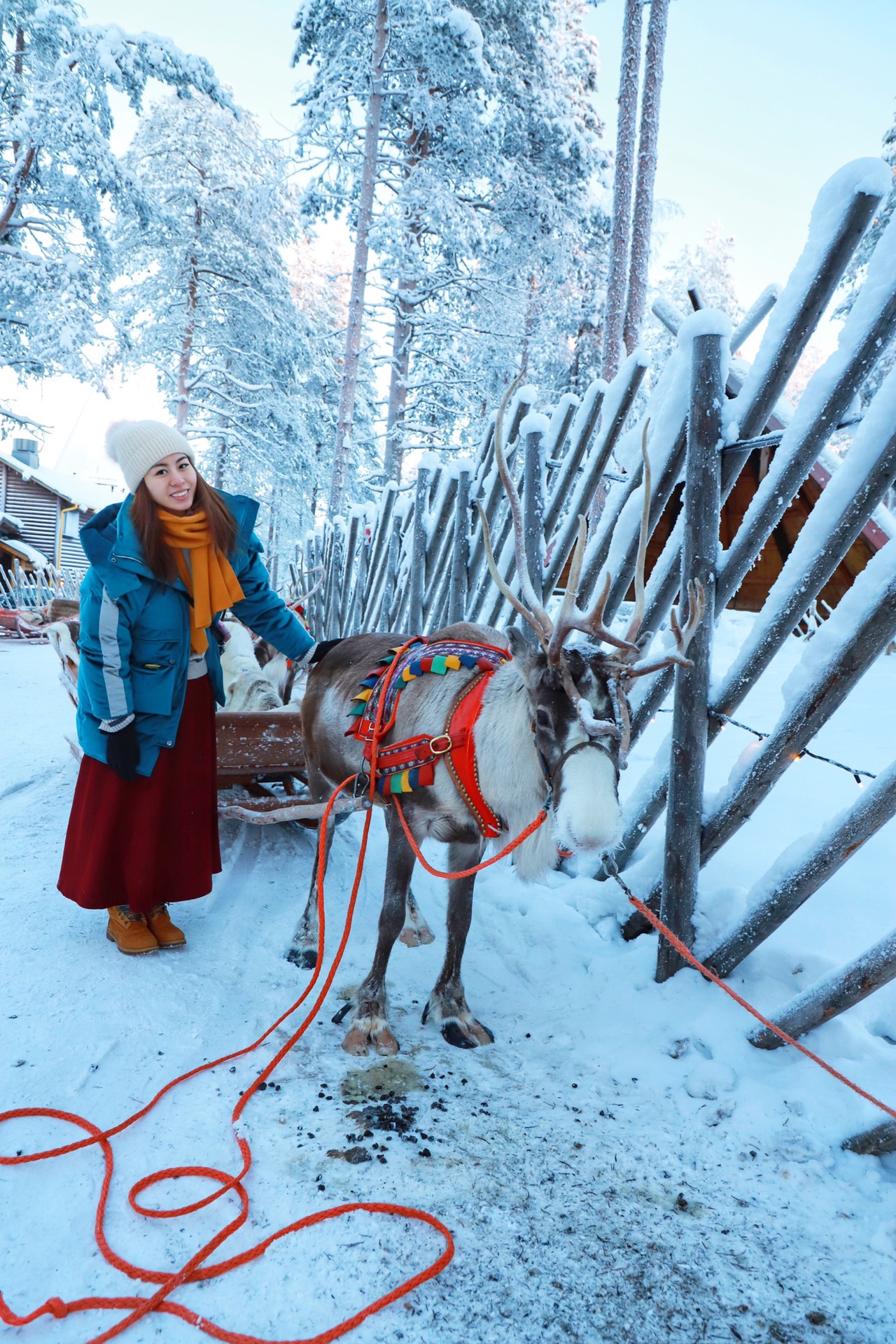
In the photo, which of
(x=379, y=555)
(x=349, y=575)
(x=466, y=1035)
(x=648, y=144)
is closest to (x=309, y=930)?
(x=466, y=1035)

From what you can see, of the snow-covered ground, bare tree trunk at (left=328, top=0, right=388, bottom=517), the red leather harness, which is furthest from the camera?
bare tree trunk at (left=328, top=0, right=388, bottom=517)

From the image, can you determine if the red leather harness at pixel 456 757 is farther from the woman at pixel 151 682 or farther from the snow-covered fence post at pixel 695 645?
the woman at pixel 151 682

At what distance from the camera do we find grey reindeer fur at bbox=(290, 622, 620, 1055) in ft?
6.48

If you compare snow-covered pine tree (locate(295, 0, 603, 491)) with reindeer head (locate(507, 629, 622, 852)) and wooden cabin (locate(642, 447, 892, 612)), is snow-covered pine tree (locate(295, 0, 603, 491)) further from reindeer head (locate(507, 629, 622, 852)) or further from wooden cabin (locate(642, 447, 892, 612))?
reindeer head (locate(507, 629, 622, 852))

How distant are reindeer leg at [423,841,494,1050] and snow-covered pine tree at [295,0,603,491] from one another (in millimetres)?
13168

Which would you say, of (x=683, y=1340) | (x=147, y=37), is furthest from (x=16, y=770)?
(x=147, y=37)

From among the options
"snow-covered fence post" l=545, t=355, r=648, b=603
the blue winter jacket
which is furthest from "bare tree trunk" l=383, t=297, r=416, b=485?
the blue winter jacket

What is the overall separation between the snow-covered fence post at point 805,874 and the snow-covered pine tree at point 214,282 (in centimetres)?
1868

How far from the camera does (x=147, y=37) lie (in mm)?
13766

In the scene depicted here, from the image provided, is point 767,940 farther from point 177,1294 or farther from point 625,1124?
point 177,1294

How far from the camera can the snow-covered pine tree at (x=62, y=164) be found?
13.5m

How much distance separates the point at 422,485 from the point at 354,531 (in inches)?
131

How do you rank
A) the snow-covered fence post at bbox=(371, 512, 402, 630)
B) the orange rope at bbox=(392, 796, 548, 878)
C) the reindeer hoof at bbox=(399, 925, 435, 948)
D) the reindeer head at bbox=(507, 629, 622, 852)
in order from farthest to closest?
the snow-covered fence post at bbox=(371, 512, 402, 630) < the reindeer hoof at bbox=(399, 925, 435, 948) < the orange rope at bbox=(392, 796, 548, 878) < the reindeer head at bbox=(507, 629, 622, 852)

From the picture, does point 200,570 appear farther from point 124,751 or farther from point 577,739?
point 577,739
